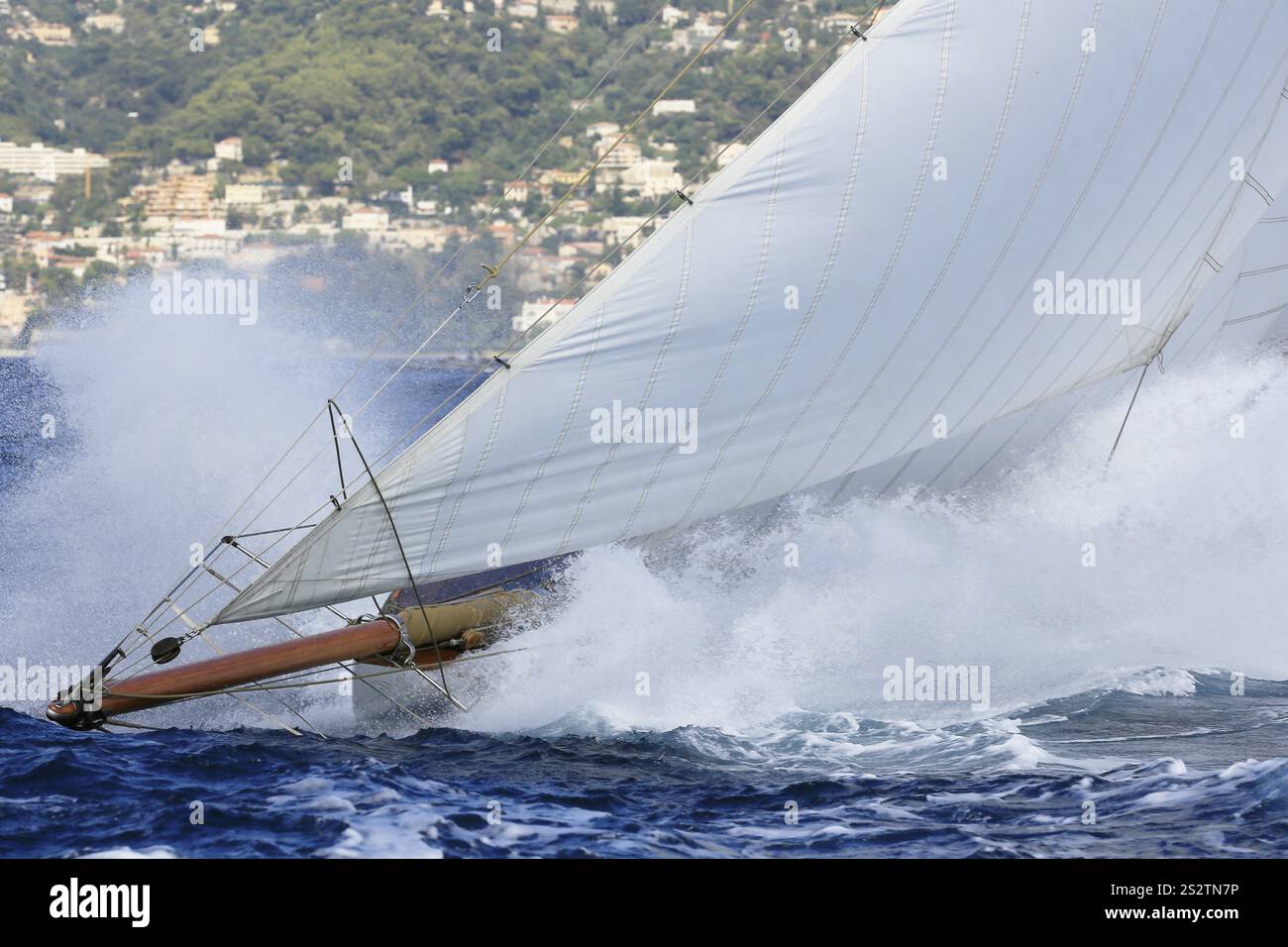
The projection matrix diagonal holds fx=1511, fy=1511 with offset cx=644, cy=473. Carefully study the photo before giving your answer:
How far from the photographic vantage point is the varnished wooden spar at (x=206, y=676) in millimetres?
12750

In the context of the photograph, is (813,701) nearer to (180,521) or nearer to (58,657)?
(58,657)

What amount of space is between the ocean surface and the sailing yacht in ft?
2.35

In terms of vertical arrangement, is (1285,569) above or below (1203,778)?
above

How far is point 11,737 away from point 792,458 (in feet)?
25.7

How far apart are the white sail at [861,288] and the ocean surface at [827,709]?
4.85 ft

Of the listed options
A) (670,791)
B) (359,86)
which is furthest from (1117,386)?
(359,86)

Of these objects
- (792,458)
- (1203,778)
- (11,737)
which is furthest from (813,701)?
(11,737)

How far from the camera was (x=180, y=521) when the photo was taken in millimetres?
24000

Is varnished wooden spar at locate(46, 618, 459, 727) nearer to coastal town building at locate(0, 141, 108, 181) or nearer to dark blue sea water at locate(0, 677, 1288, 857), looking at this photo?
dark blue sea water at locate(0, 677, 1288, 857)

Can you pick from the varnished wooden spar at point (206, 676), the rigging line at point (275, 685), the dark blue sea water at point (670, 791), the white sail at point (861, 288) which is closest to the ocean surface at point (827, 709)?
the dark blue sea water at point (670, 791)

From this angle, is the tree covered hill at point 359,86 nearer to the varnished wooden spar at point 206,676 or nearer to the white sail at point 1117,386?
the white sail at point 1117,386

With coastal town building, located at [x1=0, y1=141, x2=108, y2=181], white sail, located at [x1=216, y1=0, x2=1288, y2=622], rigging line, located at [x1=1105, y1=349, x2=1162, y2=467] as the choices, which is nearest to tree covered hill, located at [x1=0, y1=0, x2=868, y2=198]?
coastal town building, located at [x1=0, y1=141, x2=108, y2=181]

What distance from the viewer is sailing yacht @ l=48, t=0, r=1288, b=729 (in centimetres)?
1269
